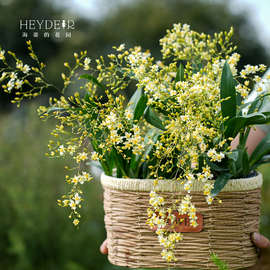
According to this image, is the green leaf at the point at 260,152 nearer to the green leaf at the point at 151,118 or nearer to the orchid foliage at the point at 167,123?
the orchid foliage at the point at 167,123

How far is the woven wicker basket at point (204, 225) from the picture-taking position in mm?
915

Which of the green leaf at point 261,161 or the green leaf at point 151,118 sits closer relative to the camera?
the green leaf at point 151,118

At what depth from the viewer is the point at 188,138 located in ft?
2.59

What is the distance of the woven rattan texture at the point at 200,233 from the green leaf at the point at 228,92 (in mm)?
199

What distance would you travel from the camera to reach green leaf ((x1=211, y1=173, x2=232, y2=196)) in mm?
842

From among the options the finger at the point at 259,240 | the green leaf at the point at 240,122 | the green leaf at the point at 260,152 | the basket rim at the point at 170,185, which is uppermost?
the green leaf at the point at 240,122

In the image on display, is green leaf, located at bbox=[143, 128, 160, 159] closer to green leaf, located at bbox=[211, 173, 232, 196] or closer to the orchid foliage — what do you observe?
the orchid foliage

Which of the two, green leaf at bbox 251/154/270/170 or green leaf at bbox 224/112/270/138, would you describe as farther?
green leaf at bbox 251/154/270/170

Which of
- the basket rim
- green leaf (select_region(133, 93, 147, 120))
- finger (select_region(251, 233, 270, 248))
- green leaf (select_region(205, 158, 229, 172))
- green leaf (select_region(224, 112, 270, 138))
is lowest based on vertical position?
finger (select_region(251, 233, 270, 248))

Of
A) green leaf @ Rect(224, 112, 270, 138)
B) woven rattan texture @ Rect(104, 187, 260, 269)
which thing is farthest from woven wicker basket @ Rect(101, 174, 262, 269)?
green leaf @ Rect(224, 112, 270, 138)

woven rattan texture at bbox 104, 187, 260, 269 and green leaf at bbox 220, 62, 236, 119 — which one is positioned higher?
green leaf at bbox 220, 62, 236, 119

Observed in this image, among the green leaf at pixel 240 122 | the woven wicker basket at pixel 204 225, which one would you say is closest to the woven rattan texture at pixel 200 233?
the woven wicker basket at pixel 204 225

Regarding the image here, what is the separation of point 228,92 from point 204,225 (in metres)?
0.32

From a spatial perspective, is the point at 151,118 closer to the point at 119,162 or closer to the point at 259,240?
the point at 119,162
